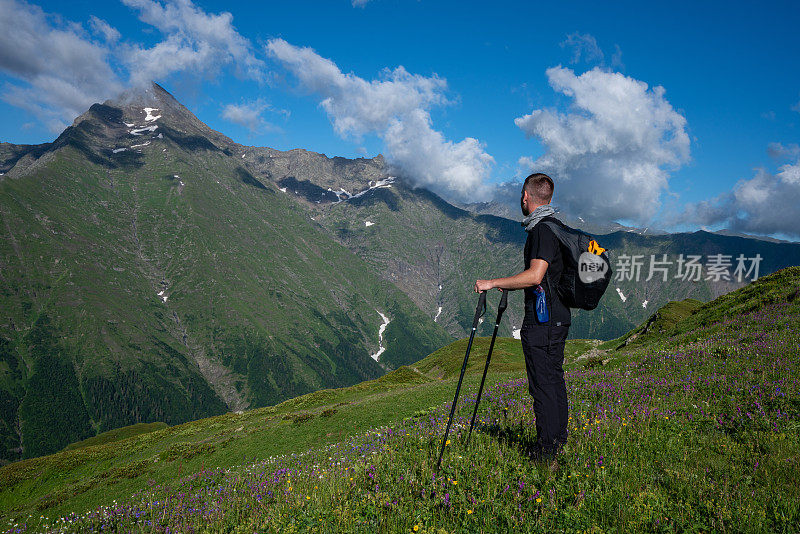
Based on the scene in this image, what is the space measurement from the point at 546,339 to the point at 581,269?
1.23 m

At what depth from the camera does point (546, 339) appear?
5.97 meters

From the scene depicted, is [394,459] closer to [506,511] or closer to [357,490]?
[357,490]

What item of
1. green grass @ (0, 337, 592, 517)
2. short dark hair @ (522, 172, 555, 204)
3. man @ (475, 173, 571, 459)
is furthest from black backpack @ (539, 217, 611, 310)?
green grass @ (0, 337, 592, 517)

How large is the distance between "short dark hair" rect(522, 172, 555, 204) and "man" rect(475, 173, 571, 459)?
0.66 metres

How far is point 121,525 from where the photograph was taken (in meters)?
6.94

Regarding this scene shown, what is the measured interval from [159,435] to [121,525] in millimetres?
40775

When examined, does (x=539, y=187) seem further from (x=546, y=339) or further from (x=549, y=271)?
(x=546, y=339)

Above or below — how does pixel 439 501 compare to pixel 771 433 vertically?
below

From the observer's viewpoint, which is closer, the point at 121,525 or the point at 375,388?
the point at 121,525

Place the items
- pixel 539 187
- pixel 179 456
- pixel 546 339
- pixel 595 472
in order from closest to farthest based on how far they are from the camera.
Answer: pixel 595 472 < pixel 546 339 < pixel 539 187 < pixel 179 456

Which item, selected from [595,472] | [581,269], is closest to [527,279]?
[581,269]

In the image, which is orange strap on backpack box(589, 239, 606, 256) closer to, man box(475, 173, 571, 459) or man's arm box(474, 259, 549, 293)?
man box(475, 173, 571, 459)

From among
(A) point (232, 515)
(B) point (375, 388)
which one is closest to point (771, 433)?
(A) point (232, 515)

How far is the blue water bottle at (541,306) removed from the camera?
236 inches
